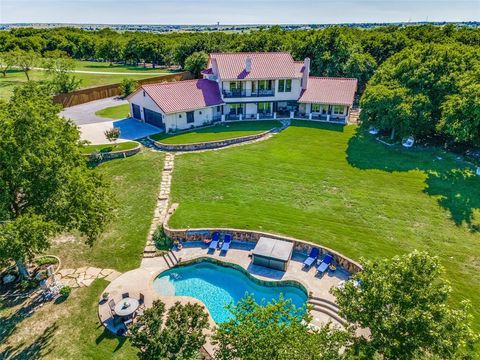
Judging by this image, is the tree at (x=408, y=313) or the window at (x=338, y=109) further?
the window at (x=338, y=109)

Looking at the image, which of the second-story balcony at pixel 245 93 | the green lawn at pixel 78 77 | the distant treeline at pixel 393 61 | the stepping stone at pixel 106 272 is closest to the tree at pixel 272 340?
the stepping stone at pixel 106 272

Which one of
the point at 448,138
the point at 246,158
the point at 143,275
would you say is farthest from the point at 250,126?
the point at 143,275

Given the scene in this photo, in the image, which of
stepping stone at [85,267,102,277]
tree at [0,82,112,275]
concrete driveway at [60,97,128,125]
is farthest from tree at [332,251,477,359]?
concrete driveway at [60,97,128,125]

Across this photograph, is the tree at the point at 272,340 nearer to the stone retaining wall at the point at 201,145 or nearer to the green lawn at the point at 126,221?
the green lawn at the point at 126,221

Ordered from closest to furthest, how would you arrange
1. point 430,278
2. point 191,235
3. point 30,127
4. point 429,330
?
1. point 429,330
2. point 430,278
3. point 30,127
4. point 191,235

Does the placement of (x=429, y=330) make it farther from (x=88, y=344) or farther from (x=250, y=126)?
(x=250, y=126)

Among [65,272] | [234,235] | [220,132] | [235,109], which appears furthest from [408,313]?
[235,109]

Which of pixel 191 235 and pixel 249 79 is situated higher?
pixel 249 79
